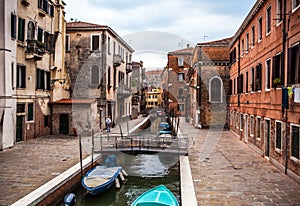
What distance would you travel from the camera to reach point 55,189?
28.4 feet

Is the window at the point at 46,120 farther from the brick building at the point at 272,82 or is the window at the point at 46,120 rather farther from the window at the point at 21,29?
the brick building at the point at 272,82

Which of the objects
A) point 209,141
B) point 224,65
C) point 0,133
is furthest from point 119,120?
point 0,133

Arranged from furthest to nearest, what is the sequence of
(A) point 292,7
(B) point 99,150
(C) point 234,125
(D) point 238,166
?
(C) point 234,125 → (B) point 99,150 → (D) point 238,166 → (A) point 292,7

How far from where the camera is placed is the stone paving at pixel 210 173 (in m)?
7.74

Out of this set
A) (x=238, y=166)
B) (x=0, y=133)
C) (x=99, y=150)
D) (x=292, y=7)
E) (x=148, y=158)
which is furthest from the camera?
(x=148, y=158)

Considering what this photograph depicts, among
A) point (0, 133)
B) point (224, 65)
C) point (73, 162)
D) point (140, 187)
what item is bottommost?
point (140, 187)

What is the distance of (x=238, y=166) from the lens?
36.9 feet

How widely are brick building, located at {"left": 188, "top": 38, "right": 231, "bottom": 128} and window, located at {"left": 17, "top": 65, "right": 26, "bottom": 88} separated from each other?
13540 mm

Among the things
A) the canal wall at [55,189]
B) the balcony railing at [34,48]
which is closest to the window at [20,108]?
the balcony railing at [34,48]

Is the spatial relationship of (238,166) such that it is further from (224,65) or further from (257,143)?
(224,65)

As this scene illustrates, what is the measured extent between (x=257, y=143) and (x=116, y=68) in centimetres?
1676

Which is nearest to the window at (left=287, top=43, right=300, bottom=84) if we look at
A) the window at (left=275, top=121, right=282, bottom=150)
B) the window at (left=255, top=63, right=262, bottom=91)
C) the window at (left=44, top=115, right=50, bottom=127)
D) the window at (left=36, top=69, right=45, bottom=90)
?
the window at (left=275, top=121, right=282, bottom=150)

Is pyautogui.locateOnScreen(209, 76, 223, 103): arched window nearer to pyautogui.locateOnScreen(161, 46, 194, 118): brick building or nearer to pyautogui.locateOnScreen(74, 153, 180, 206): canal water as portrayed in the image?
pyautogui.locateOnScreen(74, 153, 180, 206): canal water

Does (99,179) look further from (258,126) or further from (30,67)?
(30,67)
